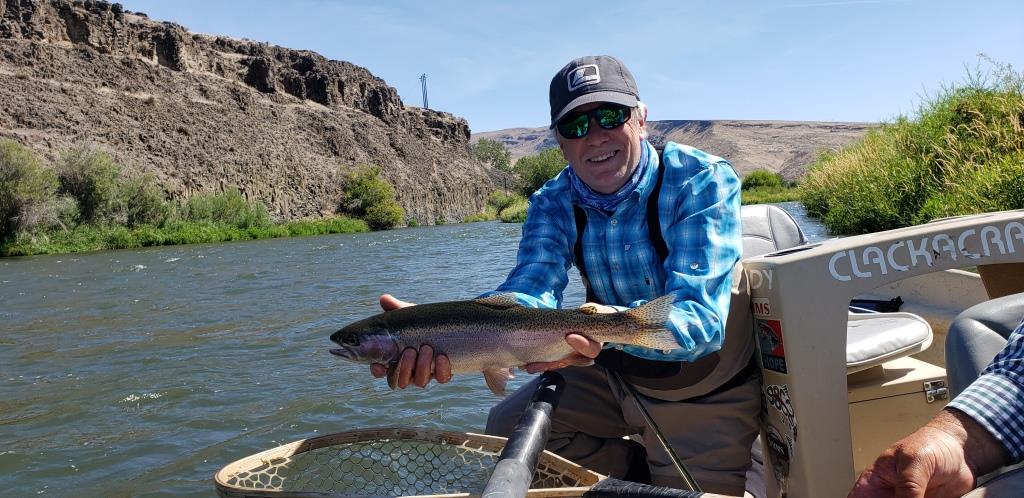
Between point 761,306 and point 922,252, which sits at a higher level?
point 922,252

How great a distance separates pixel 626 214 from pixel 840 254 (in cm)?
82

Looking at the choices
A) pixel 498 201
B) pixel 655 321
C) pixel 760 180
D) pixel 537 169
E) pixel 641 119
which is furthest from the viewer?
pixel 537 169

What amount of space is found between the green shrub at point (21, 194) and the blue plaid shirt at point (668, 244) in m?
42.7

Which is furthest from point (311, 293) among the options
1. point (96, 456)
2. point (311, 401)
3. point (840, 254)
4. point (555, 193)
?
point (840, 254)

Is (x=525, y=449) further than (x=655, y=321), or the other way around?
(x=655, y=321)

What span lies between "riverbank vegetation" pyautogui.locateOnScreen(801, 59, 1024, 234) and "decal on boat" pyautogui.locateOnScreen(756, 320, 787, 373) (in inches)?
352

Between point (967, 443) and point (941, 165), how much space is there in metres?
14.9

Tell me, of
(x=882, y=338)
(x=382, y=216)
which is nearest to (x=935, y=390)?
(x=882, y=338)

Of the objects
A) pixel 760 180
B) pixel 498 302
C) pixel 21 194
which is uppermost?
pixel 21 194

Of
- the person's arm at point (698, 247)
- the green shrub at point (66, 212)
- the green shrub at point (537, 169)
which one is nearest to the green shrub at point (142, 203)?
the green shrub at point (66, 212)

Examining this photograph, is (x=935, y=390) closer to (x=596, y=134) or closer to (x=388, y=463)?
(x=596, y=134)

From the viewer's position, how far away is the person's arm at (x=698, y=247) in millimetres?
2525

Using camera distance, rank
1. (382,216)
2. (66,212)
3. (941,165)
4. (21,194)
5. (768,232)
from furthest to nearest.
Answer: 1. (382,216)
2. (66,212)
3. (21,194)
4. (941,165)
5. (768,232)

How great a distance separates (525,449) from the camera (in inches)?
79.0
